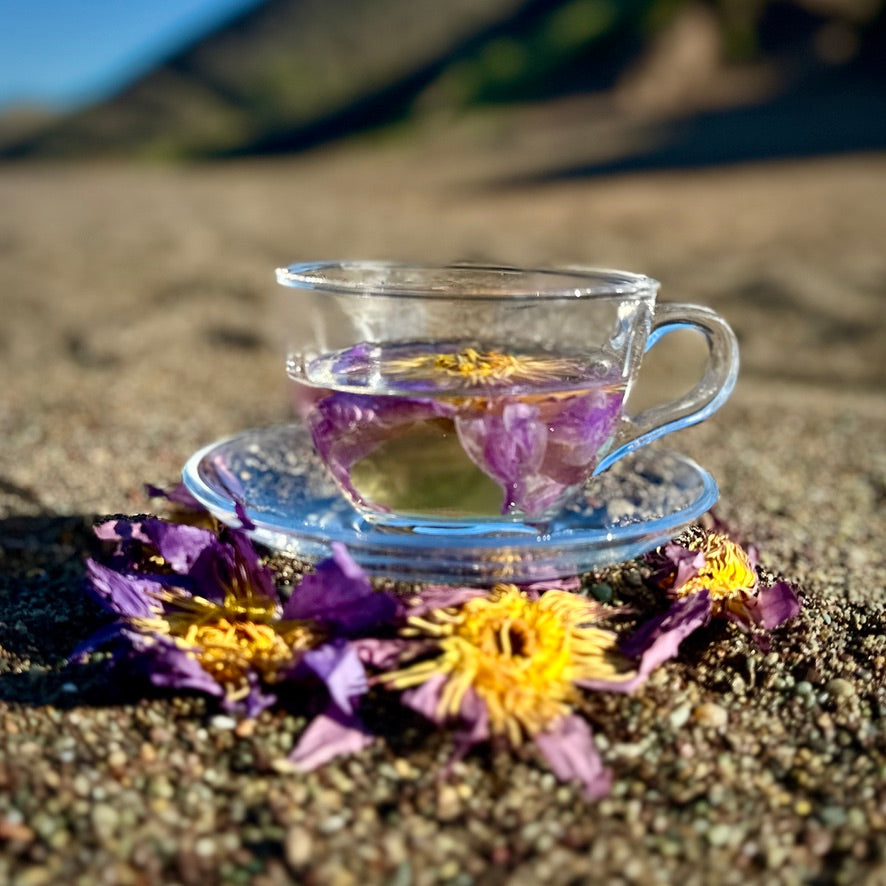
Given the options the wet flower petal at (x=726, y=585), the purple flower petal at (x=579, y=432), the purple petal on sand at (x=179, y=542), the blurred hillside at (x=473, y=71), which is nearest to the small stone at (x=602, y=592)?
the wet flower petal at (x=726, y=585)

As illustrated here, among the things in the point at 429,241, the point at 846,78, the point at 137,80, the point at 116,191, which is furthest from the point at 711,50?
the point at 137,80

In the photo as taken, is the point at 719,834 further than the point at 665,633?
No

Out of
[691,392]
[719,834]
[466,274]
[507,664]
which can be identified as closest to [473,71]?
[466,274]

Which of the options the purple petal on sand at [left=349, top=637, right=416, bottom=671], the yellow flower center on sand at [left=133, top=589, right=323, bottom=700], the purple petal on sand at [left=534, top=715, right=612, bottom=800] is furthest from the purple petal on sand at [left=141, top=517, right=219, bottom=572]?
the purple petal on sand at [left=534, top=715, right=612, bottom=800]

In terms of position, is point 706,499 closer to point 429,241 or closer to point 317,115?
point 429,241

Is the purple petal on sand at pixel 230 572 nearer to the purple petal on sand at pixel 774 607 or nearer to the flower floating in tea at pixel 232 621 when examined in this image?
the flower floating in tea at pixel 232 621

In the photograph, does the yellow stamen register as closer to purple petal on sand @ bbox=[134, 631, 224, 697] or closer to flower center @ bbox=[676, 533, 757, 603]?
purple petal on sand @ bbox=[134, 631, 224, 697]

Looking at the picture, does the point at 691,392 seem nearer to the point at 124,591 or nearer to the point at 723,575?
the point at 723,575
